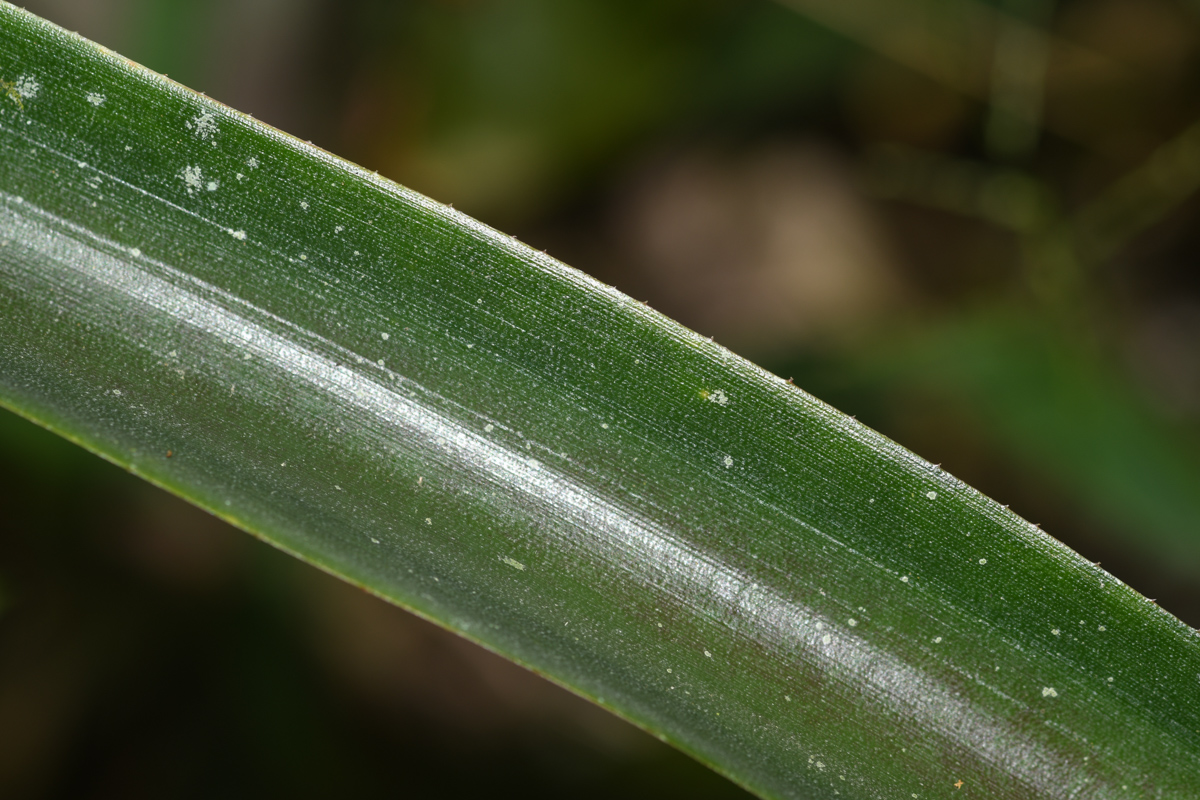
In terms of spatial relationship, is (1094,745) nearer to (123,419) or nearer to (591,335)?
(591,335)

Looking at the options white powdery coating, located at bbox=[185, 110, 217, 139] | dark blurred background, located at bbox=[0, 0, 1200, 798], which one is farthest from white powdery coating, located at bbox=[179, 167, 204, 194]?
dark blurred background, located at bbox=[0, 0, 1200, 798]

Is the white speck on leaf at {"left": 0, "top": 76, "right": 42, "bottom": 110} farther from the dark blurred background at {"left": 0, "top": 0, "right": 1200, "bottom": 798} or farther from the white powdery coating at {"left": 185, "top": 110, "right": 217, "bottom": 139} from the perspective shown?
the dark blurred background at {"left": 0, "top": 0, "right": 1200, "bottom": 798}

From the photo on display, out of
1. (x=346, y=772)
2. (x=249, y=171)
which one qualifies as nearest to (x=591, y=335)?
(x=249, y=171)

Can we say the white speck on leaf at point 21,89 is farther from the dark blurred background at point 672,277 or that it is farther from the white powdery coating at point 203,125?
the dark blurred background at point 672,277

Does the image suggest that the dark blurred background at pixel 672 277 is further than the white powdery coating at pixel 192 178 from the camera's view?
Yes

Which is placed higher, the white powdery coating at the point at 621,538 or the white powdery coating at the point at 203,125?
the white powdery coating at the point at 203,125

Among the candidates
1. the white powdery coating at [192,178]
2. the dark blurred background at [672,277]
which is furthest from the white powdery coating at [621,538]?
the dark blurred background at [672,277]

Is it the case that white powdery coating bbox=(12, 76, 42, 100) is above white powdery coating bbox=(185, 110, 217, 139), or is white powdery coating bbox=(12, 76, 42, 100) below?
below
